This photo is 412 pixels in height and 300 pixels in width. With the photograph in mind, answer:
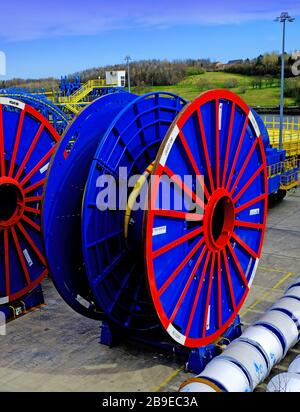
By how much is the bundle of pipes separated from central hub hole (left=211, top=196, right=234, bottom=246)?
1.84m

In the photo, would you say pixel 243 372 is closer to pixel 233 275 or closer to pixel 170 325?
pixel 170 325

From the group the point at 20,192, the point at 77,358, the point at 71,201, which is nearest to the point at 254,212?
the point at 71,201

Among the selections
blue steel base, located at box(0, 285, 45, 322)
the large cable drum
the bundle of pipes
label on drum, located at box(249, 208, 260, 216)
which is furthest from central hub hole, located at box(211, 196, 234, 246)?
blue steel base, located at box(0, 285, 45, 322)

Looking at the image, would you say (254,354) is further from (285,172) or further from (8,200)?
(285,172)

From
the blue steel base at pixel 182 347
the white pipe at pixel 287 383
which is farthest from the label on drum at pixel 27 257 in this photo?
the white pipe at pixel 287 383

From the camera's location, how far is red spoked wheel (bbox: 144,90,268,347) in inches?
304

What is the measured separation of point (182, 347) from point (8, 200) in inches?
216

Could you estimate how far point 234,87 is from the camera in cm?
8781

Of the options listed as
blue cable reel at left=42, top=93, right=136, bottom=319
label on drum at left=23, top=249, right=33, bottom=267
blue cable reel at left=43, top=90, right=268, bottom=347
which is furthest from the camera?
label on drum at left=23, top=249, right=33, bottom=267

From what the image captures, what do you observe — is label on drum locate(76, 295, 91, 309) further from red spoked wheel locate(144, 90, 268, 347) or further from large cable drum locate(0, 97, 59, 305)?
large cable drum locate(0, 97, 59, 305)

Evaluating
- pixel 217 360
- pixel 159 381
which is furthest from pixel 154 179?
pixel 159 381

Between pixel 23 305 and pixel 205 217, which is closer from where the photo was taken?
pixel 205 217

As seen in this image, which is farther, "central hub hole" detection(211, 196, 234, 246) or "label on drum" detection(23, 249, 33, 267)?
"label on drum" detection(23, 249, 33, 267)

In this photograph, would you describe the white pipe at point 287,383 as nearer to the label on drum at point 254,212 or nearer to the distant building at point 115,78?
the label on drum at point 254,212
